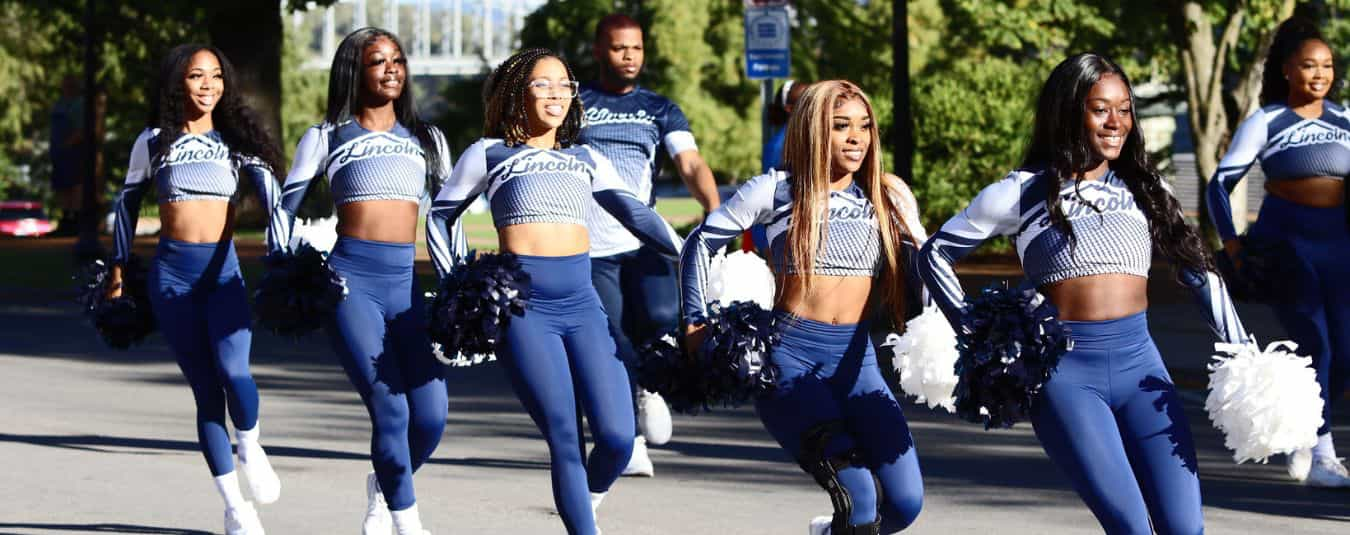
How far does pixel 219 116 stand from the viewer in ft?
27.4

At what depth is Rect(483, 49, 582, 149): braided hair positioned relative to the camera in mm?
A: 7000

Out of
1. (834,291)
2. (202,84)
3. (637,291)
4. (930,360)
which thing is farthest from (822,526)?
(202,84)

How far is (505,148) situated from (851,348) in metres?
1.61

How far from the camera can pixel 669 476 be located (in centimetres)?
947

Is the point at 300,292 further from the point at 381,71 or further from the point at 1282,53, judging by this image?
the point at 1282,53

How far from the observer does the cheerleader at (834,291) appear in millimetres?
5844

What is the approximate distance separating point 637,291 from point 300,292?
213 cm

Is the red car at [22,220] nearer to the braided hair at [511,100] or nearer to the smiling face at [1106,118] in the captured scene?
the braided hair at [511,100]

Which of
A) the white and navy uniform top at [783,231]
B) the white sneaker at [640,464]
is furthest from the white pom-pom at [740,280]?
the white sneaker at [640,464]

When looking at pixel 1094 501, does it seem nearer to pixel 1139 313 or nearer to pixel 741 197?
pixel 1139 313

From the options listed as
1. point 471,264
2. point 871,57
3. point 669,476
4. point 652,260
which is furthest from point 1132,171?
point 871,57

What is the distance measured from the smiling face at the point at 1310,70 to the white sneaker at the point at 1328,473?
1.56m

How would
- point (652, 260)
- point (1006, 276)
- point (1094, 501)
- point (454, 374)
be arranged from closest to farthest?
point (1094, 501), point (652, 260), point (454, 374), point (1006, 276)

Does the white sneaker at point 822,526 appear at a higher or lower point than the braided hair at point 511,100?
lower
